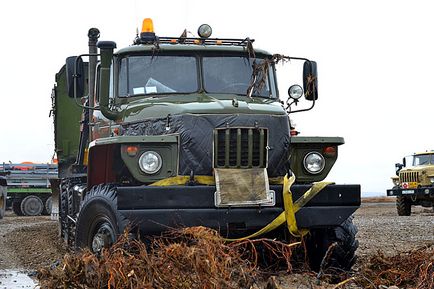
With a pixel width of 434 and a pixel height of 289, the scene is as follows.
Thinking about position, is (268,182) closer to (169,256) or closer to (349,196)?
(349,196)

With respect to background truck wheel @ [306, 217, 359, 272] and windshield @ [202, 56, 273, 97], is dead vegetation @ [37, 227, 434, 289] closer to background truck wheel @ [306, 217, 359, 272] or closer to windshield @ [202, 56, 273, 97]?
background truck wheel @ [306, 217, 359, 272]

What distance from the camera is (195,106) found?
7.82 m

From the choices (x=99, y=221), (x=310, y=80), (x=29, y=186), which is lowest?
(x=29, y=186)

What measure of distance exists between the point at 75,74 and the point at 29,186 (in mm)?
21957

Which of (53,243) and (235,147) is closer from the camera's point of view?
(235,147)

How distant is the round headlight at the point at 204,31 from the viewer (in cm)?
930

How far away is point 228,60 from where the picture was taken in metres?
9.02

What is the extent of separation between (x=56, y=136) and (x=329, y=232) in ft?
22.1

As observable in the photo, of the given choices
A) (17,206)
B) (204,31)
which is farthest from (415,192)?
(204,31)

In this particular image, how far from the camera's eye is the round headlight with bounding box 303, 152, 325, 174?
8227 millimetres

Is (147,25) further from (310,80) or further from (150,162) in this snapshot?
(150,162)

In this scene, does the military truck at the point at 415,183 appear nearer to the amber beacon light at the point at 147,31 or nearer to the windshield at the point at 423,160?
the windshield at the point at 423,160

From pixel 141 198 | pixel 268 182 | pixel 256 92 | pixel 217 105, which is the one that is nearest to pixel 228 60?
pixel 256 92

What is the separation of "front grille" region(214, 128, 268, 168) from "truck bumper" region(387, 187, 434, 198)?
68.1 ft
